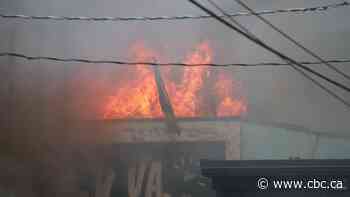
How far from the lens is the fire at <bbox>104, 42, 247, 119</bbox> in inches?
787

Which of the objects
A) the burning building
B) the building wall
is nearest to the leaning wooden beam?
the burning building

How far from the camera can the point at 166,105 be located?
1972 centimetres

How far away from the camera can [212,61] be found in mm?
21703

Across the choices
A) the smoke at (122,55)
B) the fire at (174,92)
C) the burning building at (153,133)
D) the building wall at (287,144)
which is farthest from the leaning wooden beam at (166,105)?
the building wall at (287,144)

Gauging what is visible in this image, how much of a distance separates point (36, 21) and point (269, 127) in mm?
9133

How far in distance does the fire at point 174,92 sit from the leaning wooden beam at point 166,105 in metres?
0.24

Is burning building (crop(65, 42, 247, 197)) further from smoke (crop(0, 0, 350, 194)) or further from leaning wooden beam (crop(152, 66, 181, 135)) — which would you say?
smoke (crop(0, 0, 350, 194))

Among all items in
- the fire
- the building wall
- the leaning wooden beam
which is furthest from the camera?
the fire

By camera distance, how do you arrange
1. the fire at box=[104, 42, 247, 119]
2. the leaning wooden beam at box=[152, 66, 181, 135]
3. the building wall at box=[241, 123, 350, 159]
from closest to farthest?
the building wall at box=[241, 123, 350, 159], the leaning wooden beam at box=[152, 66, 181, 135], the fire at box=[104, 42, 247, 119]

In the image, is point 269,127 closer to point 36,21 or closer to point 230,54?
point 230,54

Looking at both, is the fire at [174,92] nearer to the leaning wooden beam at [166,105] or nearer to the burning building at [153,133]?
the burning building at [153,133]

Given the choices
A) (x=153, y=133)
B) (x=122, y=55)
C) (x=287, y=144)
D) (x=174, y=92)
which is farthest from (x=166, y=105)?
(x=287, y=144)

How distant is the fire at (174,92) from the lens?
20.0 m

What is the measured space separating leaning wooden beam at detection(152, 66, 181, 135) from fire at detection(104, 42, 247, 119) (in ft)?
Result: 0.78
